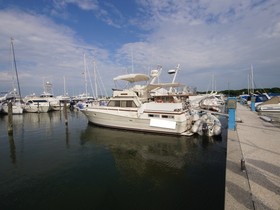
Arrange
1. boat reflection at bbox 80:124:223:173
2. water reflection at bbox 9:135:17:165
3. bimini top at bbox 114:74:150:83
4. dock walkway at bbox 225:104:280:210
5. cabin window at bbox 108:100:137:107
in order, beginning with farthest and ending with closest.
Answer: bimini top at bbox 114:74:150:83, cabin window at bbox 108:100:137:107, water reflection at bbox 9:135:17:165, boat reflection at bbox 80:124:223:173, dock walkway at bbox 225:104:280:210

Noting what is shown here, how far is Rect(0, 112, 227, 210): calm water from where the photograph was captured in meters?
6.68

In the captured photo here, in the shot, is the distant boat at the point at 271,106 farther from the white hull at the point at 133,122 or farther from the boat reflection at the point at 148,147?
the white hull at the point at 133,122

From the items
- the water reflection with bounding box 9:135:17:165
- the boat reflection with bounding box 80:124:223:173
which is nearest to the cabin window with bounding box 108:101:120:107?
the boat reflection with bounding box 80:124:223:173

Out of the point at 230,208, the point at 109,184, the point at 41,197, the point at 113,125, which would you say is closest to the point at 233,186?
the point at 230,208

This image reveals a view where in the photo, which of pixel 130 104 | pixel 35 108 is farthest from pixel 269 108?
pixel 35 108

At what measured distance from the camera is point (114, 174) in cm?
905

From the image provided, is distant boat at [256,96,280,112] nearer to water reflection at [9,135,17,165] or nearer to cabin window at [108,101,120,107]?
cabin window at [108,101,120,107]

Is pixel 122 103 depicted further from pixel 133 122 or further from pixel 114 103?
pixel 133 122

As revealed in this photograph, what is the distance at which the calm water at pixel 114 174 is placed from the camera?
6.68 m

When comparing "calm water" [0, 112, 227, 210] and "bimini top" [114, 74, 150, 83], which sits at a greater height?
"bimini top" [114, 74, 150, 83]

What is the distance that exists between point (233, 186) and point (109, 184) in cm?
471

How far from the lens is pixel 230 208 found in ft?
16.1

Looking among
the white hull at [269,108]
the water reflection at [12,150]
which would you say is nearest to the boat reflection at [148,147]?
the water reflection at [12,150]

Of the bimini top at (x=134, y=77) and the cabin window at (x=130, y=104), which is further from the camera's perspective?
the bimini top at (x=134, y=77)
